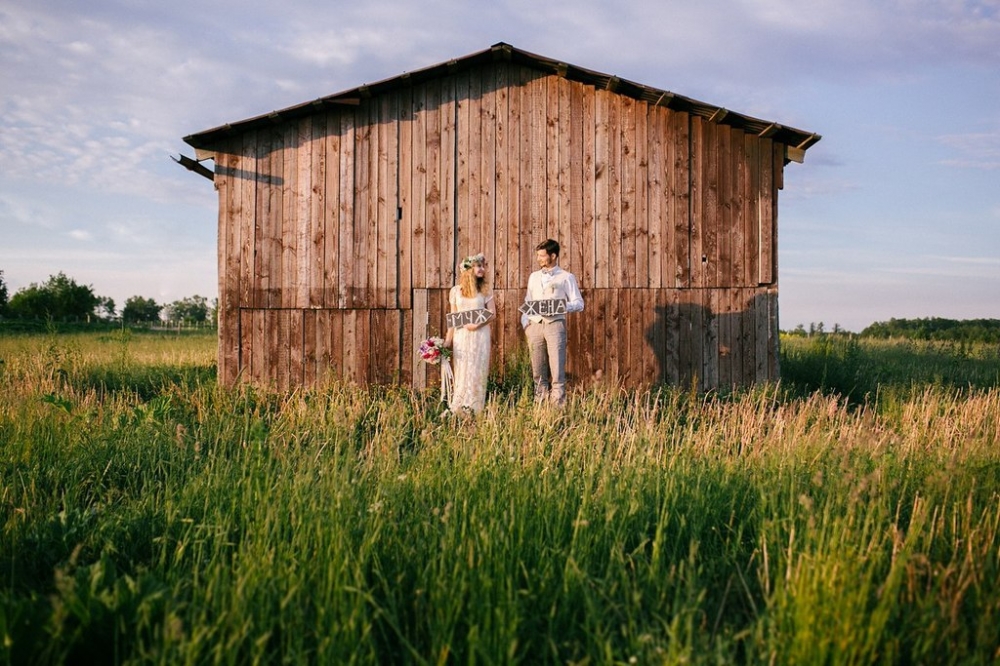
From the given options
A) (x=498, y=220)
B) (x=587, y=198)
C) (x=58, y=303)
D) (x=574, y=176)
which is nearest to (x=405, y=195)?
(x=498, y=220)

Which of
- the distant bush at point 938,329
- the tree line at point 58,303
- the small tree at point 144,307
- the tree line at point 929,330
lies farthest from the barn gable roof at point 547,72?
the small tree at point 144,307

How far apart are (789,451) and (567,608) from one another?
2.91m

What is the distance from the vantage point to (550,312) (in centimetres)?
937

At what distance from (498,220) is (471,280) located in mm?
2213

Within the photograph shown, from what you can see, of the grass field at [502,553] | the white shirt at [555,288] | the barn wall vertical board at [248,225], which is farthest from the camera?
the barn wall vertical board at [248,225]

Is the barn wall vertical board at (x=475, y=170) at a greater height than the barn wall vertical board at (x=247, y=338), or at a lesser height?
greater

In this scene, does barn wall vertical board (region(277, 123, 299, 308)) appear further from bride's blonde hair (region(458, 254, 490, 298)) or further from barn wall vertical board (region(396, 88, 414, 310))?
bride's blonde hair (region(458, 254, 490, 298))

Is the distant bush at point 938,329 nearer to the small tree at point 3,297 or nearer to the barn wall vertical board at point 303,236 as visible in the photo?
the barn wall vertical board at point 303,236

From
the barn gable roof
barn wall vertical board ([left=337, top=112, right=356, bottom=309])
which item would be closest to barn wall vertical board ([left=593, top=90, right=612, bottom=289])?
the barn gable roof

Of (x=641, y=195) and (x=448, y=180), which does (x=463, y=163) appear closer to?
(x=448, y=180)

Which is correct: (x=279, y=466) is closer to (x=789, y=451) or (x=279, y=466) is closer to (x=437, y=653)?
(x=437, y=653)

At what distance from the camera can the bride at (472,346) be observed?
9.20m

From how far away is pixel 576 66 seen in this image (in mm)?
10555

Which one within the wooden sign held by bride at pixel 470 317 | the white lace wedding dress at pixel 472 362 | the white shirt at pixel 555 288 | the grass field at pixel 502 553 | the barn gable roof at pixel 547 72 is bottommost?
the grass field at pixel 502 553
